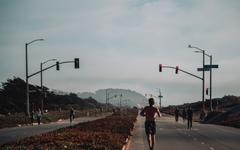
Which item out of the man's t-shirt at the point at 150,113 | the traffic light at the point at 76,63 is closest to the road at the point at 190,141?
the man's t-shirt at the point at 150,113

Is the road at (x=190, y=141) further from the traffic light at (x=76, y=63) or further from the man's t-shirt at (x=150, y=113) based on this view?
the traffic light at (x=76, y=63)

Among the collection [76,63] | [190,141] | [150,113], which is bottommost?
[190,141]

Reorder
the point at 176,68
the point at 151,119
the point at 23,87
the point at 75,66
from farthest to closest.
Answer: the point at 23,87 < the point at 176,68 < the point at 75,66 < the point at 151,119

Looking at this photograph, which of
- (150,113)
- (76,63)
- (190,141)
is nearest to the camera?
(150,113)

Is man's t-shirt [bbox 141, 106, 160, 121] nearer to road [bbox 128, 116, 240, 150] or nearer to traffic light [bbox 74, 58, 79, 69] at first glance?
road [bbox 128, 116, 240, 150]

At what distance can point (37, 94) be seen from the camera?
131000 mm

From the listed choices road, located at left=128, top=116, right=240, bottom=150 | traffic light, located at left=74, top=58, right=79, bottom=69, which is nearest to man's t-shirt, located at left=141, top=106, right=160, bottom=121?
road, located at left=128, top=116, right=240, bottom=150

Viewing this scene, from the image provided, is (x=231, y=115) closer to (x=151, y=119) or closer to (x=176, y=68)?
(x=176, y=68)

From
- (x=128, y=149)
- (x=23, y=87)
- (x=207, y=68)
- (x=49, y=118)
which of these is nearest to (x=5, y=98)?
(x=23, y=87)

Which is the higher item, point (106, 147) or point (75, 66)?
point (75, 66)

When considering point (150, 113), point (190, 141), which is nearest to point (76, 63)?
point (190, 141)

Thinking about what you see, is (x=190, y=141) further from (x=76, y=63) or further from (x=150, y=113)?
(x=76, y=63)

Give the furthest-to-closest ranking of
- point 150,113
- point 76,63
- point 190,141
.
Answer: point 76,63 < point 190,141 < point 150,113

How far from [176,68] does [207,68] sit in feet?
24.3
